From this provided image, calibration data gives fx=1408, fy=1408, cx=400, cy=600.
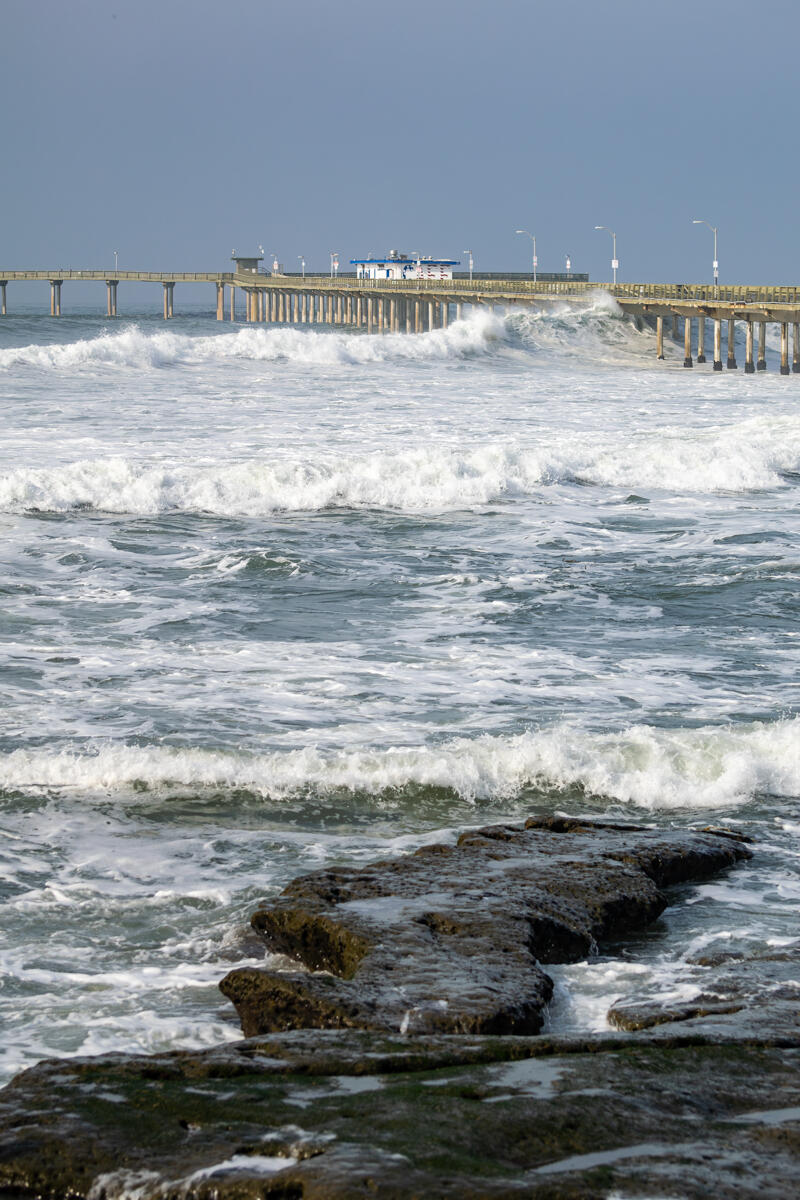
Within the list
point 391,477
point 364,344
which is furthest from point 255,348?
point 391,477

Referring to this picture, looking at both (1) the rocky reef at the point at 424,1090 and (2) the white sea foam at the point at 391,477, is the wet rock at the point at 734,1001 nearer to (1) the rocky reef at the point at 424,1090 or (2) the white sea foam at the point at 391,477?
(1) the rocky reef at the point at 424,1090

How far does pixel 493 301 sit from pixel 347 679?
241 feet

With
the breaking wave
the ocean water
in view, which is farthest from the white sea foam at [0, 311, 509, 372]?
the ocean water

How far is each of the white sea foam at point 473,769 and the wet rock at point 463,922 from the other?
1124mm

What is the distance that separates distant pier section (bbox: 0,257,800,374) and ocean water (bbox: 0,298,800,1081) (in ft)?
112

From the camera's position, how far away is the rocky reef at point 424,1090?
3582mm

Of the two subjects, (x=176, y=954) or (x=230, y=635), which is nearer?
(x=176, y=954)

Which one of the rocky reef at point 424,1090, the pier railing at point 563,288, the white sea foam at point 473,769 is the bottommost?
the white sea foam at point 473,769

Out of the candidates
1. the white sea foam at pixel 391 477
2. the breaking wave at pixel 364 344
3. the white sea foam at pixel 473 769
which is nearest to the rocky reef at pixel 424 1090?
the white sea foam at pixel 473 769

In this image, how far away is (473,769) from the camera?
29.1 ft

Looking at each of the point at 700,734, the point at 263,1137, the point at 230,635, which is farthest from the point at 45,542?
the point at 263,1137

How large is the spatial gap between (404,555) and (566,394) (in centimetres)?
2761

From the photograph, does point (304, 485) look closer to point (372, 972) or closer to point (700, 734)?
point (700, 734)

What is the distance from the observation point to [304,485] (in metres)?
22.9
